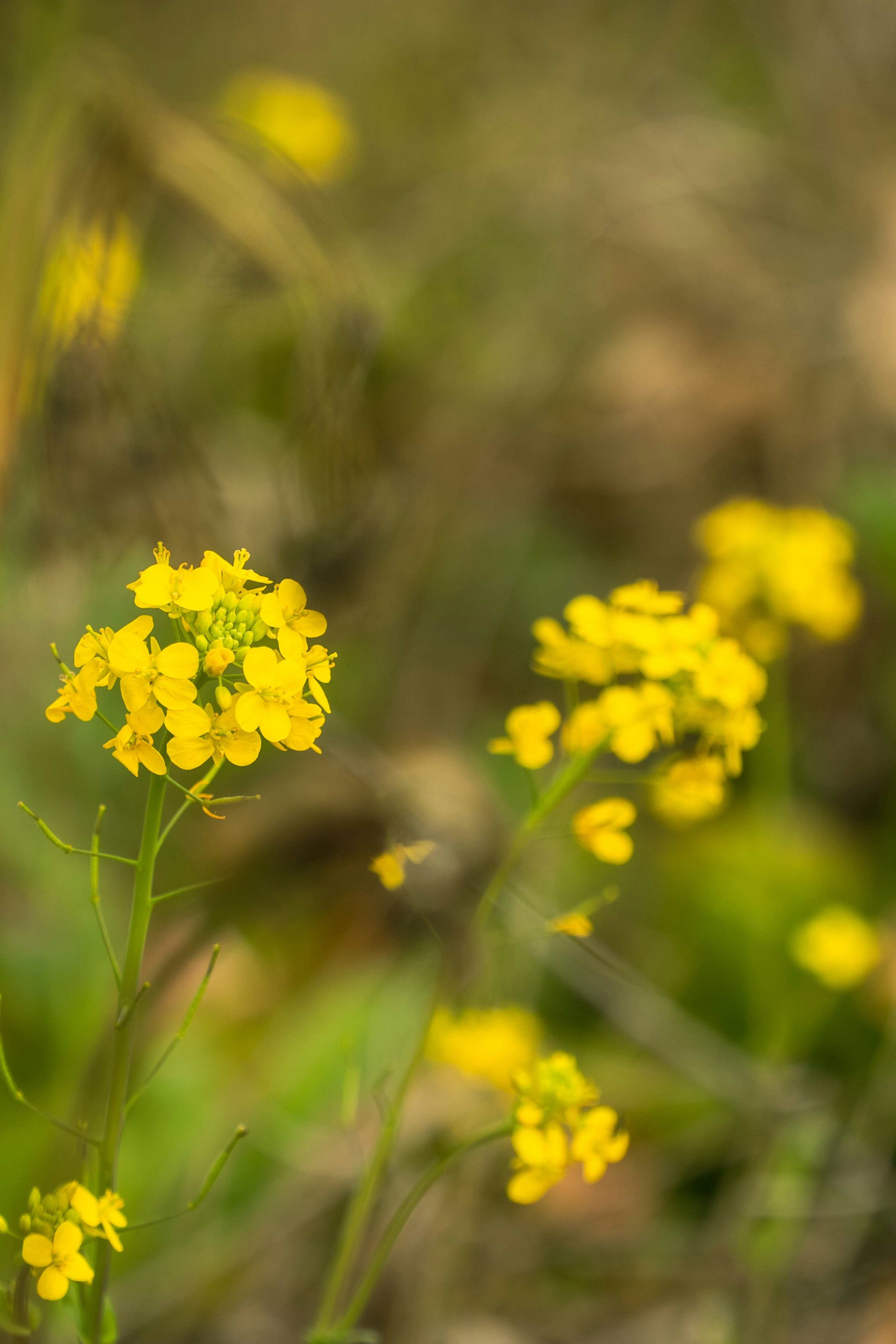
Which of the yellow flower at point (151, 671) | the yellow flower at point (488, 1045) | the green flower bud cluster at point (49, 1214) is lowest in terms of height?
the yellow flower at point (488, 1045)

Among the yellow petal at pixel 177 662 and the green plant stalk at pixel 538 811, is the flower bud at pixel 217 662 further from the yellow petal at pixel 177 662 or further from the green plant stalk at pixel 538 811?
Answer: the green plant stalk at pixel 538 811

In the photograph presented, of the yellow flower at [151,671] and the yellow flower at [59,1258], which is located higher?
the yellow flower at [151,671]

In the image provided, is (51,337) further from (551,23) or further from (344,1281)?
(551,23)

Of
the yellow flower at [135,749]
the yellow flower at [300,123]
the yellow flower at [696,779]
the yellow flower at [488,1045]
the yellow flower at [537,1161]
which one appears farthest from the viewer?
the yellow flower at [300,123]

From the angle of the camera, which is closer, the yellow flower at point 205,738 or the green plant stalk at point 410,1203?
the yellow flower at point 205,738

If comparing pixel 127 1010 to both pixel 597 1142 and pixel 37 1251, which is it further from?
pixel 597 1142

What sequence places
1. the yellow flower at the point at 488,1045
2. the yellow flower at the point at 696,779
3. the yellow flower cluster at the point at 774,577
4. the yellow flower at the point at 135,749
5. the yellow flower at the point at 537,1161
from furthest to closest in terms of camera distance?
the yellow flower cluster at the point at 774,577 < the yellow flower at the point at 488,1045 < the yellow flower at the point at 696,779 < the yellow flower at the point at 537,1161 < the yellow flower at the point at 135,749

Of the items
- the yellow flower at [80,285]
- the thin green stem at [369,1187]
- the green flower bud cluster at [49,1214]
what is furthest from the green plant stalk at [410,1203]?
the yellow flower at [80,285]

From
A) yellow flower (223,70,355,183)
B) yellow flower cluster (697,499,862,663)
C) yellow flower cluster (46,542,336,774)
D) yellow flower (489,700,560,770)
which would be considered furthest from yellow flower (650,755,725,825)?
yellow flower (223,70,355,183)
